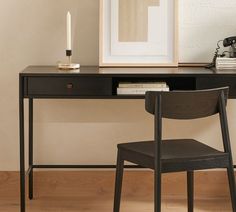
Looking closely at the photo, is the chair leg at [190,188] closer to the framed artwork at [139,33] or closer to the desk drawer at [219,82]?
the desk drawer at [219,82]

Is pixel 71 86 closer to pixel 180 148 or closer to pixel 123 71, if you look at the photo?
pixel 123 71

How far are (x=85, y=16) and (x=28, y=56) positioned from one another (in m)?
0.39

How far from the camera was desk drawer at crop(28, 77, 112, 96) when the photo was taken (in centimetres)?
313

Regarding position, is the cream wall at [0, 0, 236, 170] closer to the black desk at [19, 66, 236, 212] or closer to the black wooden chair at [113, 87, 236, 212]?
the black desk at [19, 66, 236, 212]

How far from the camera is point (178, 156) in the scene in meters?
2.71

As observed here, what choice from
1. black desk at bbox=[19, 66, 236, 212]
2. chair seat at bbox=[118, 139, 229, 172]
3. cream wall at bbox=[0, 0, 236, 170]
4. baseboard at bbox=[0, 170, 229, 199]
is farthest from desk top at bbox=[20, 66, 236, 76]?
baseboard at bbox=[0, 170, 229, 199]

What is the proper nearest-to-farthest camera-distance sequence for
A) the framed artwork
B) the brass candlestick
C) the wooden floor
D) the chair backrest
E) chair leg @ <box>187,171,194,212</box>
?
the chair backrest < chair leg @ <box>187,171,194,212</box> < the brass candlestick < the framed artwork < the wooden floor

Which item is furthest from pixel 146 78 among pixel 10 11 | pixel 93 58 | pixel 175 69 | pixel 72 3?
pixel 10 11

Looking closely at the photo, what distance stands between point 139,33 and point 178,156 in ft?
3.17

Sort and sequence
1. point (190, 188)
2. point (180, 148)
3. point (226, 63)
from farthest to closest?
point (226, 63) < point (190, 188) < point (180, 148)

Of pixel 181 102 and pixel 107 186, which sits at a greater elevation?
pixel 181 102

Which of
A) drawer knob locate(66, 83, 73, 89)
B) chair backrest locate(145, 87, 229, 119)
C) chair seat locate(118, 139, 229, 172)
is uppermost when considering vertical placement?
drawer knob locate(66, 83, 73, 89)

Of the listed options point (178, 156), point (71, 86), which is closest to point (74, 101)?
point (71, 86)

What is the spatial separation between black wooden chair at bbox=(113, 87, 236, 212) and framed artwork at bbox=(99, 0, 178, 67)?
73 cm
